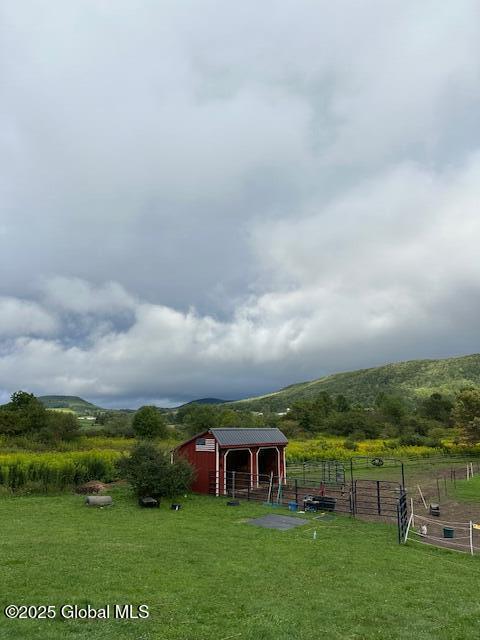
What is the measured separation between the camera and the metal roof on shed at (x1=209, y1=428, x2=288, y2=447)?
25.3 metres

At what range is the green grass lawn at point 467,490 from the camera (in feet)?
80.8

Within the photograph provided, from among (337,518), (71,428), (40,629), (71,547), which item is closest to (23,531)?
(71,547)

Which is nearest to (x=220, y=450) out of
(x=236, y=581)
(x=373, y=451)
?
(x=236, y=581)

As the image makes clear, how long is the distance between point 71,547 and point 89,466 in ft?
55.5

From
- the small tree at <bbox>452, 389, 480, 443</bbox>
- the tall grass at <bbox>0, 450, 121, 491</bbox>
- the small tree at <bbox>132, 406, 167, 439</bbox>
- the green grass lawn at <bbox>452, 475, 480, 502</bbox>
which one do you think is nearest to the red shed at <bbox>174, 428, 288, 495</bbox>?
the tall grass at <bbox>0, 450, 121, 491</bbox>

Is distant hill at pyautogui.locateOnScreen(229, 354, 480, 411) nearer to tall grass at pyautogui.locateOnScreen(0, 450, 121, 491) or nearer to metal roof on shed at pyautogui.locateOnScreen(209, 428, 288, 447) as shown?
metal roof on shed at pyautogui.locateOnScreen(209, 428, 288, 447)

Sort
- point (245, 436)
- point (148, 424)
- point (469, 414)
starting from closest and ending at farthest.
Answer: point (245, 436) → point (469, 414) → point (148, 424)

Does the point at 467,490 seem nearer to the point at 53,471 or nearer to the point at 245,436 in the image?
the point at 245,436

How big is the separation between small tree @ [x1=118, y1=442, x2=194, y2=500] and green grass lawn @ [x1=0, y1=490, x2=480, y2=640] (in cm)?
520

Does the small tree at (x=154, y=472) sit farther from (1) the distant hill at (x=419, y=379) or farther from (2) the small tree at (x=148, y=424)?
(1) the distant hill at (x=419, y=379)

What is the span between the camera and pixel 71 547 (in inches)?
475

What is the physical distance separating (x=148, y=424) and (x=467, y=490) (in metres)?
42.1

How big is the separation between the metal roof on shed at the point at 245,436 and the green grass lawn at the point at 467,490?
1071 cm

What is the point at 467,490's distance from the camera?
27781mm
